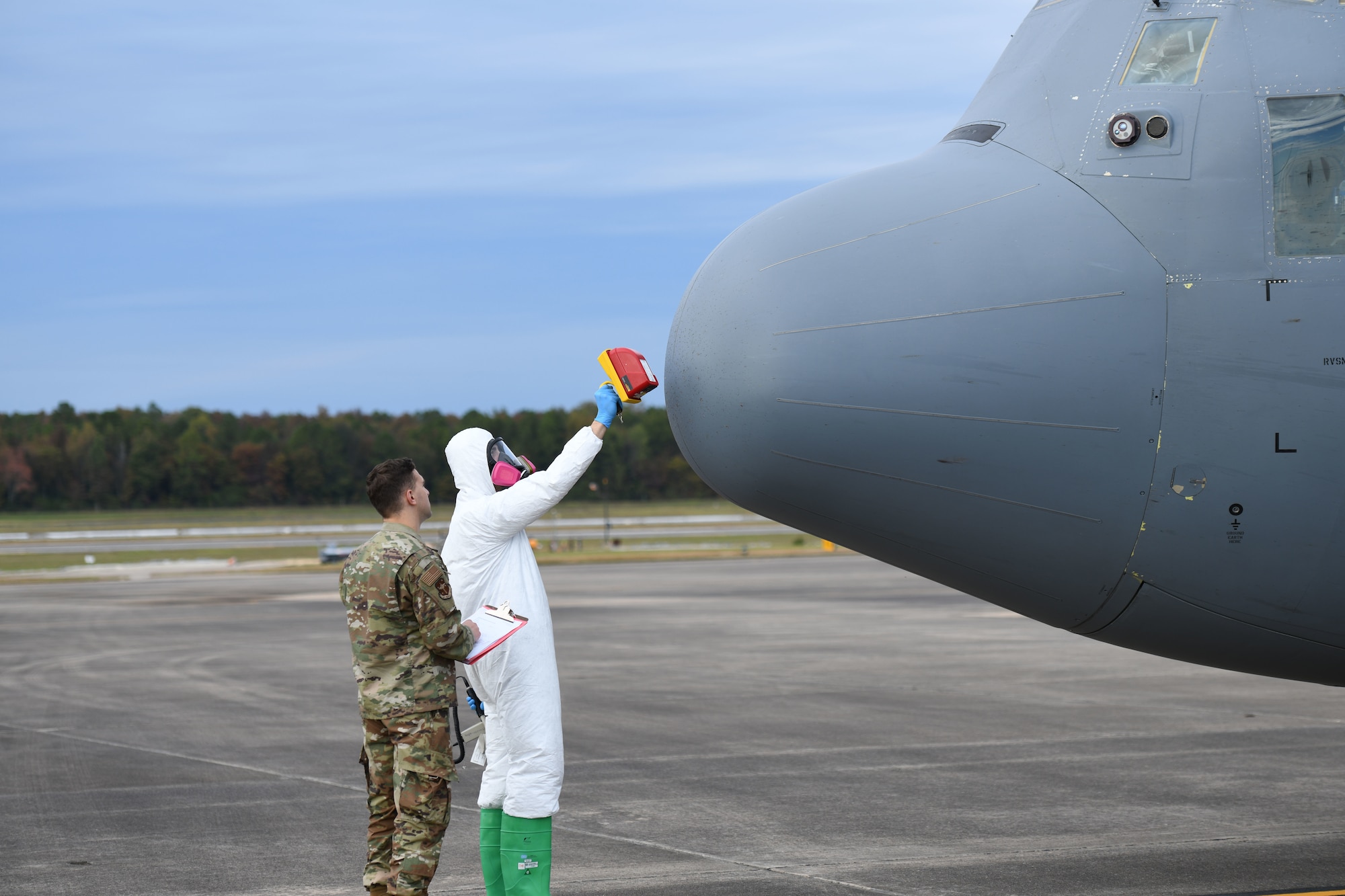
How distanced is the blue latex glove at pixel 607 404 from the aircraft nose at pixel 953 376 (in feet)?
3.20

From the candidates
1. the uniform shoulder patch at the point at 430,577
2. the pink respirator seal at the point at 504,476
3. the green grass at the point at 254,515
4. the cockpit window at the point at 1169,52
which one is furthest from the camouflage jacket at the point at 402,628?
the green grass at the point at 254,515

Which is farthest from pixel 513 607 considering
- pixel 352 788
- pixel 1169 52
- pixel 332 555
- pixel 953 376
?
pixel 332 555

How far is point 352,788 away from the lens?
996 centimetres

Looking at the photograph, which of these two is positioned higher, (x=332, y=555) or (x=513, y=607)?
(x=513, y=607)

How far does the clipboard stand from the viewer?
5.63 m

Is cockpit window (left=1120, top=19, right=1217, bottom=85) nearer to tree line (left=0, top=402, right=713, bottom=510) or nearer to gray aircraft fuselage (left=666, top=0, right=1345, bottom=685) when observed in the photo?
gray aircraft fuselage (left=666, top=0, right=1345, bottom=685)

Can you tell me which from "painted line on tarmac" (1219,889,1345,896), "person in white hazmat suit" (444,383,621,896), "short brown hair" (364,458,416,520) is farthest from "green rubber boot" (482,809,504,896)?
"painted line on tarmac" (1219,889,1345,896)

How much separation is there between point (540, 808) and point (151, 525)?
84366mm

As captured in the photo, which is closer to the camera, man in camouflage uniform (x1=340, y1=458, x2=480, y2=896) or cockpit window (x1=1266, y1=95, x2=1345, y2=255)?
cockpit window (x1=1266, y1=95, x2=1345, y2=255)

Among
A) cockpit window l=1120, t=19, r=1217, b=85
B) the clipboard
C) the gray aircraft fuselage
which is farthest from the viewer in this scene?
the clipboard

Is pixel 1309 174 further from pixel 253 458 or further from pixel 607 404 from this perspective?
pixel 253 458

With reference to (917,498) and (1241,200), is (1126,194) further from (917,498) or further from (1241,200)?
(917,498)

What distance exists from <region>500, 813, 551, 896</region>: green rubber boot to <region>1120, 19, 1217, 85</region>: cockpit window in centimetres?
383

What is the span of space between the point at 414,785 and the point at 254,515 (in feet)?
323
